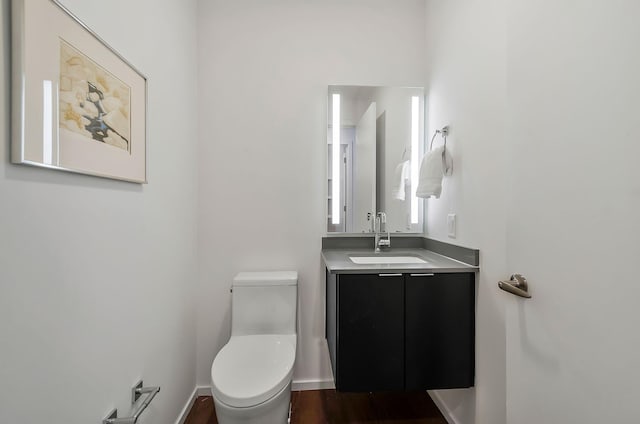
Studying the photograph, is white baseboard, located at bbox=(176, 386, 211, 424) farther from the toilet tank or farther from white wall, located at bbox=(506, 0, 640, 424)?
white wall, located at bbox=(506, 0, 640, 424)

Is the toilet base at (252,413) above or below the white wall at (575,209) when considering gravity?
below

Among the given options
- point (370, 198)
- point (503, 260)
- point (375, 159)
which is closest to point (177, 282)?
point (370, 198)

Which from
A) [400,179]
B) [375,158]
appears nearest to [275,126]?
[375,158]

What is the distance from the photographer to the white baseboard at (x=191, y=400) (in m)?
1.66

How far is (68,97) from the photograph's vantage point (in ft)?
2.70

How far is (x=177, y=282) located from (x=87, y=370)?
0.73m

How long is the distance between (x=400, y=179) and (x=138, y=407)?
1833mm

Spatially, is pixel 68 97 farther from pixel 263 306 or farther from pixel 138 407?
pixel 263 306

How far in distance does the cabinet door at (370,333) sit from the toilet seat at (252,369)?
300mm

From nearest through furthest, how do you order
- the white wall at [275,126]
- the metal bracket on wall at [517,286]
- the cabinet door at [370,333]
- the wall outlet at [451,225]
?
the metal bracket on wall at [517,286] → the cabinet door at [370,333] → the wall outlet at [451,225] → the white wall at [275,126]

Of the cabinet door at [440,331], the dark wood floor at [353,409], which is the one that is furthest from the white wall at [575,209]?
the dark wood floor at [353,409]

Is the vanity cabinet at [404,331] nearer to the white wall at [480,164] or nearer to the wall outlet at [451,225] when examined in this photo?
the white wall at [480,164]

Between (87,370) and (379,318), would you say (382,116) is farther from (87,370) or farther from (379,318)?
(87,370)

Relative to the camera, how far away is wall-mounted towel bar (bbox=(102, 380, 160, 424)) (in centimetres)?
95
